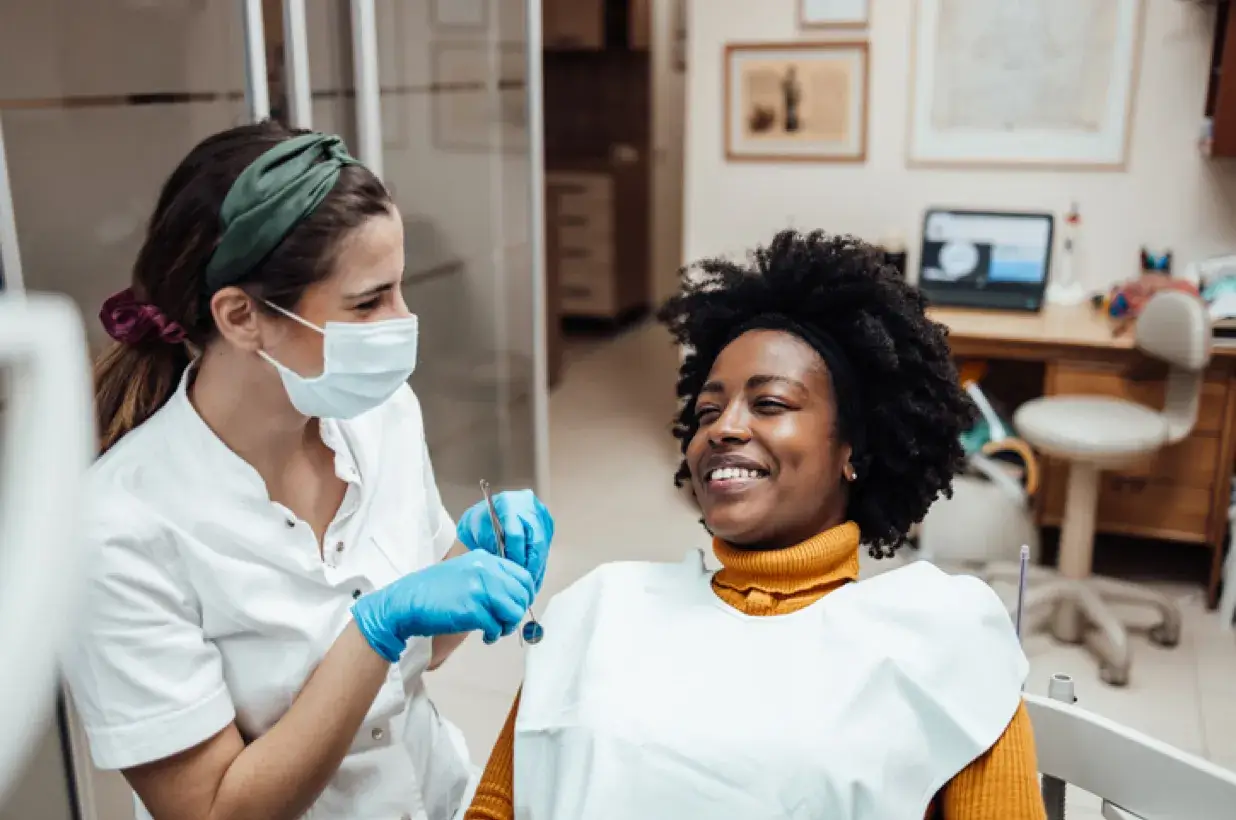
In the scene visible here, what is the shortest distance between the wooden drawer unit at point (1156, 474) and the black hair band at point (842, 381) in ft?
6.83

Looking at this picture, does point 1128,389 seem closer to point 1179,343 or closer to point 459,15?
point 1179,343

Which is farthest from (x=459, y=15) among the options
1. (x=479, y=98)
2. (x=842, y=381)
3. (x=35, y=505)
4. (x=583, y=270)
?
(x=583, y=270)

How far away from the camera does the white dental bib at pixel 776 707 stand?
106 cm

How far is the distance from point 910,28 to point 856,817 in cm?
306

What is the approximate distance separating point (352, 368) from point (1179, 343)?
2224mm

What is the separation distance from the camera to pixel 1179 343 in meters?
2.71

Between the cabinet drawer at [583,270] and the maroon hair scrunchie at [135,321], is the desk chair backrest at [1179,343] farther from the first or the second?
the cabinet drawer at [583,270]

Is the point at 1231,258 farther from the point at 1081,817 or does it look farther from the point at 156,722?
the point at 156,722

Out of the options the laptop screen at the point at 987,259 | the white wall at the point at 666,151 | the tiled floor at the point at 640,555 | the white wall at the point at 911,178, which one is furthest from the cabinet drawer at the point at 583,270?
the laptop screen at the point at 987,259

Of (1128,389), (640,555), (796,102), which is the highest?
(796,102)

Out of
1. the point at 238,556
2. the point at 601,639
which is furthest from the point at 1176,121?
the point at 238,556

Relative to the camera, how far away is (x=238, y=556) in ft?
3.91

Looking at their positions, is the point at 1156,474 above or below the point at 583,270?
below

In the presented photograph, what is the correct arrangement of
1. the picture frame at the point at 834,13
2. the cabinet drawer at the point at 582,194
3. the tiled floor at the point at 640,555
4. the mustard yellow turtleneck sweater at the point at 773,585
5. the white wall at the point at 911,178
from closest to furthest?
the mustard yellow turtleneck sweater at the point at 773,585 → the tiled floor at the point at 640,555 → the white wall at the point at 911,178 → the picture frame at the point at 834,13 → the cabinet drawer at the point at 582,194
